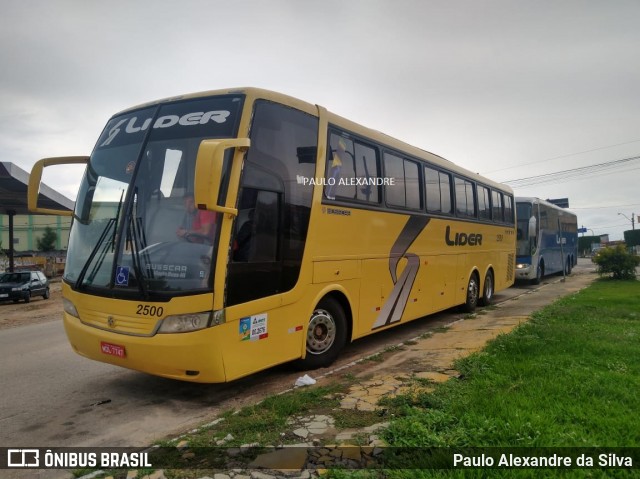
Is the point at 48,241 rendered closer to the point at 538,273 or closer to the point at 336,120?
the point at 538,273

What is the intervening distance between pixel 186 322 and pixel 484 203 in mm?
10073

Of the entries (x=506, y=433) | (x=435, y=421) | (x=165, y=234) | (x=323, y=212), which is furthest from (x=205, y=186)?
(x=506, y=433)

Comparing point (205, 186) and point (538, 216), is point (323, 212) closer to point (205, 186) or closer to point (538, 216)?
point (205, 186)

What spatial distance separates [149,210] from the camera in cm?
484

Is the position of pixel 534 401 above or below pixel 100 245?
below

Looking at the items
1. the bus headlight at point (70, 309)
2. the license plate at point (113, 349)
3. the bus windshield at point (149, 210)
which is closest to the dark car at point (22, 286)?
the bus headlight at point (70, 309)

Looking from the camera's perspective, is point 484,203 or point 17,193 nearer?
point 484,203

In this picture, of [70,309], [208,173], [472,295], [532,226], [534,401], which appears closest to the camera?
[208,173]

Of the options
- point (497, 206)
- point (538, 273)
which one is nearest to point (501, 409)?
point (497, 206)

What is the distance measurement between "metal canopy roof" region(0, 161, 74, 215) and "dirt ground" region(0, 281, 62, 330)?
4334 mm

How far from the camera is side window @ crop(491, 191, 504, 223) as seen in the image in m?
13.3

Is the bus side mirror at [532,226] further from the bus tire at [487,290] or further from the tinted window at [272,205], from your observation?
the tinted window at [272,205]

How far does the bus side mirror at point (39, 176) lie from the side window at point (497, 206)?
11.0m

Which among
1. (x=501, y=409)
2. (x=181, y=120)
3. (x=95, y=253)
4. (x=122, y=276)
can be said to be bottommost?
(x=501, y=409)
